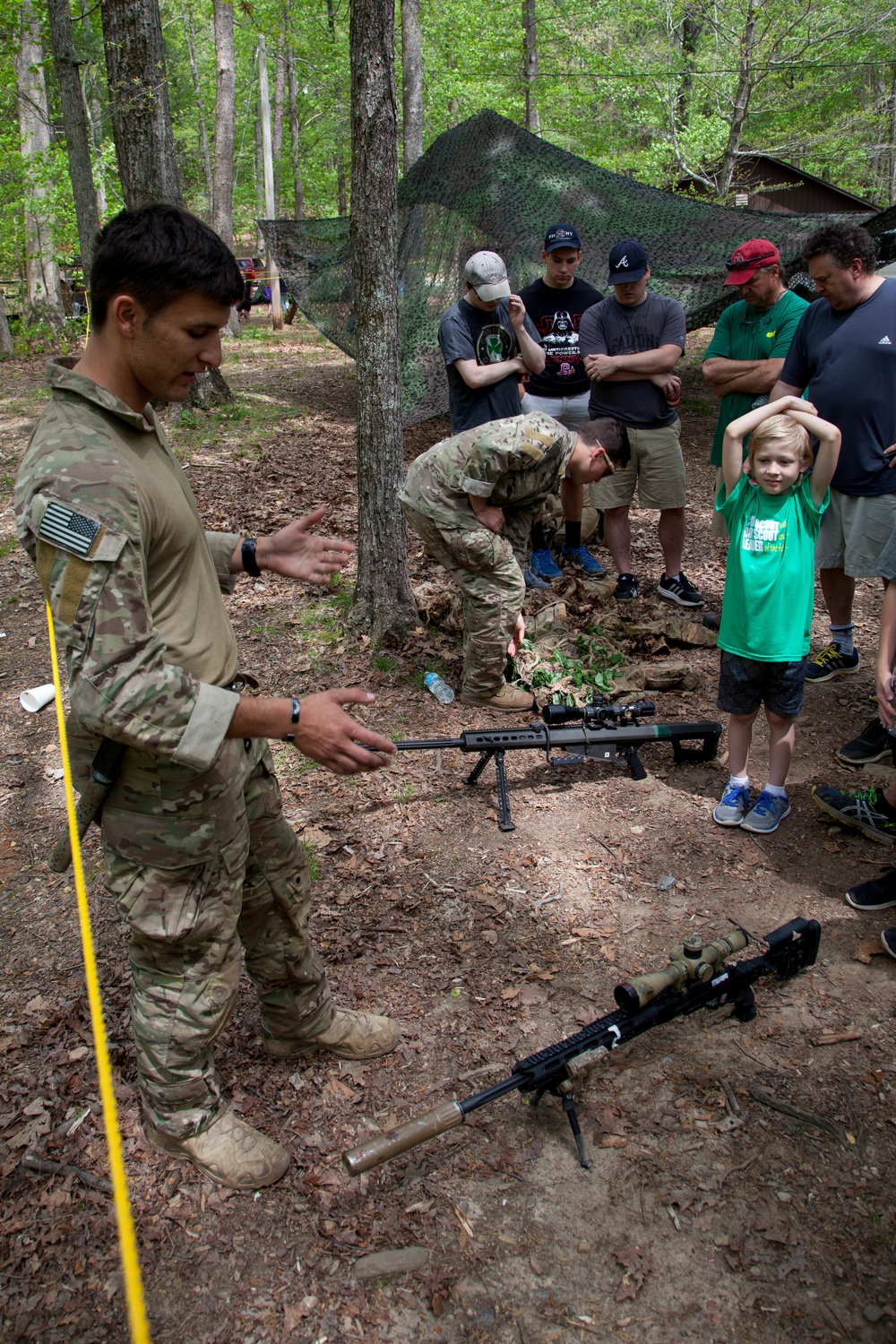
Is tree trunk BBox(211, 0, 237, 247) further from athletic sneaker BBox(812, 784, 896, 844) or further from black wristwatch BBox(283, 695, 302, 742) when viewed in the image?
black wristwatch BBox(283, 695, 302, 742)

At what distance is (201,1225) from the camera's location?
2262 millimetres

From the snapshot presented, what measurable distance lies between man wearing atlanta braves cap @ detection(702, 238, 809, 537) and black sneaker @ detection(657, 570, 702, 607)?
0.49 meters

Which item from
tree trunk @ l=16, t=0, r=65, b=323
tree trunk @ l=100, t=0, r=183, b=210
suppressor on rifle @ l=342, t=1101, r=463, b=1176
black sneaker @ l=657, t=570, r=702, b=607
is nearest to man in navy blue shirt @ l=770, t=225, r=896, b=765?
black sneaker @ l=657, t=570, r=702, b=607

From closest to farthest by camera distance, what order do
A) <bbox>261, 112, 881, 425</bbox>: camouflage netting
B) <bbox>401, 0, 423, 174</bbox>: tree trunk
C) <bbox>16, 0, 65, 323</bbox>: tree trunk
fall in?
<bbox>261, 112, 881, 425</bbox>: camouflage netting < <bbox>401, 0, 423, 174</bbox>: tree trunk < <bbox>16, 0, 65, 323</bbox>: tree trunk

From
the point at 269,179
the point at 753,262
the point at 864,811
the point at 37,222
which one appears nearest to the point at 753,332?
the point at 753,262

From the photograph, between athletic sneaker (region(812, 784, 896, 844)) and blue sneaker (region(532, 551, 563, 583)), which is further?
blue sneaker (region(532, 551, 563, 583))

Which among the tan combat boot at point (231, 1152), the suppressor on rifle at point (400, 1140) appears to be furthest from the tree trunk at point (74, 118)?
the suppressor on rifle at point (400, 1140)

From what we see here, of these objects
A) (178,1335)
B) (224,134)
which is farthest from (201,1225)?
(224,134)

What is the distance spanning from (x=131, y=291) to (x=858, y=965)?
9.97 ft

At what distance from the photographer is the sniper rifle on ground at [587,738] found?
398cm

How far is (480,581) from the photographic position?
4602mm

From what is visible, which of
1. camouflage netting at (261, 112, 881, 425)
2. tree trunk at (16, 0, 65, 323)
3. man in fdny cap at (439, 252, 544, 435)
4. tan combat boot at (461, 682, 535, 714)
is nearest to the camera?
tan combat boot at (461, 682, 535, 714)

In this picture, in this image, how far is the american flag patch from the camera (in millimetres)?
1643

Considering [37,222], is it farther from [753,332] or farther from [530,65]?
[753,332]
